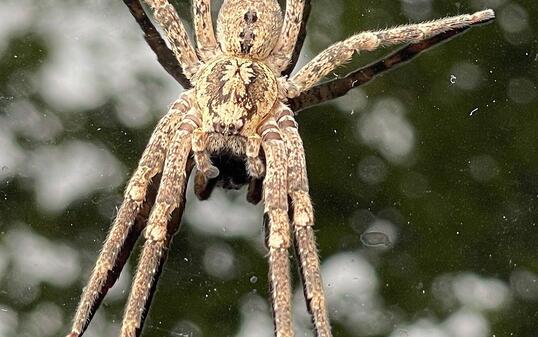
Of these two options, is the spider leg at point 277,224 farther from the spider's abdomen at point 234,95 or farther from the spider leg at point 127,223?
the spider leg at point 127,223

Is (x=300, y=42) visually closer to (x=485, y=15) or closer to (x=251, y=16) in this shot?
(x=251, y=16)

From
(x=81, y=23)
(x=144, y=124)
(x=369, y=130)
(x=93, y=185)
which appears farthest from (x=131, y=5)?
(x=369, y=130)

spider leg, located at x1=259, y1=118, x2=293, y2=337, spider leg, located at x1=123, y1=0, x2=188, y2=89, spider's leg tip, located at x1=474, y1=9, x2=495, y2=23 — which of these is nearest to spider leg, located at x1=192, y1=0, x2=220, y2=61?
spider leg, located at x1=123, y1=0, x2=188, y2=89

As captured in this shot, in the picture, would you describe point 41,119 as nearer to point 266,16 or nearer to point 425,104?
point 266,16

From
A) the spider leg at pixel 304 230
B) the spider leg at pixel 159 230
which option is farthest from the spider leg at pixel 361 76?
the spider leg at pixel 159 230

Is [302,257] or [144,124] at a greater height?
[144,124]

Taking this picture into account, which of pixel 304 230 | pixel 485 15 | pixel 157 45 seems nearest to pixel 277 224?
pixel 304 230

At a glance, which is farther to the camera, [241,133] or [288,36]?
[288,36]
